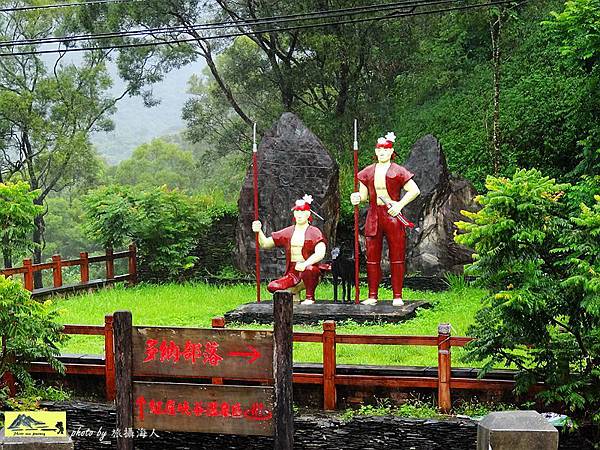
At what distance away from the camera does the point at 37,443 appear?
15.3 ft

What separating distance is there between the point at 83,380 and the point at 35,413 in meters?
3.81

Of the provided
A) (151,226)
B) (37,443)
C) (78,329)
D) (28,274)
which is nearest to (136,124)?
(151,226)

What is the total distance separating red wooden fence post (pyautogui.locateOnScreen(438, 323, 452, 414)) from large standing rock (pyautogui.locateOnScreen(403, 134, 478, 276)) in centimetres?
718

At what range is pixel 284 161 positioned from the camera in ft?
49.6

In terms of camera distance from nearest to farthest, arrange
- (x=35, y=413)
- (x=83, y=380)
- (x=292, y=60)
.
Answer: (x=35, y=413), (x=83, y=380), (x=292, y=60)

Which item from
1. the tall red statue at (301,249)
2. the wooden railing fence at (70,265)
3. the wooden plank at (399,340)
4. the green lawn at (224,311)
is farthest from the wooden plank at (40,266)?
the wooden plank at (399,340)

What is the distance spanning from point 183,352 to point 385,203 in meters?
5.58

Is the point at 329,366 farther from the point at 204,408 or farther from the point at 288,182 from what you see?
the point at 288,182

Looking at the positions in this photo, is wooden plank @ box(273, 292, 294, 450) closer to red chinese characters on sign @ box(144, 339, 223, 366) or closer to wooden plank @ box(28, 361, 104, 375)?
red chinese characters on sign @ box(144, 339, 223, 366)

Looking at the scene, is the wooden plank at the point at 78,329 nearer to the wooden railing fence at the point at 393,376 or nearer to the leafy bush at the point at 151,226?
the wooden railing fence at the point at 393,376

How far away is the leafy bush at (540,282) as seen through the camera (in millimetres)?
7160

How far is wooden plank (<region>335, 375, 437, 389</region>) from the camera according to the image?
25.9 ft

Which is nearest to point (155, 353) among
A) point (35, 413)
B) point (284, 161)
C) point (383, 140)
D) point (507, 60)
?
point (35, 413)

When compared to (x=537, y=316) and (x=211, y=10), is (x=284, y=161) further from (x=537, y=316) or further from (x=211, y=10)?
(x=211, y=10)
